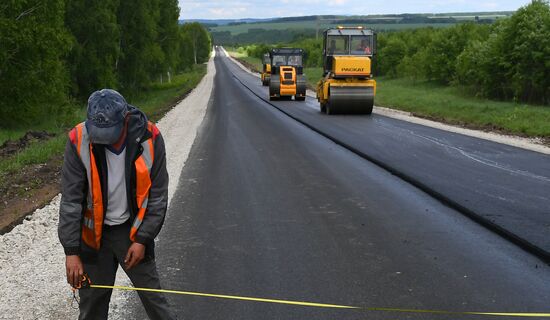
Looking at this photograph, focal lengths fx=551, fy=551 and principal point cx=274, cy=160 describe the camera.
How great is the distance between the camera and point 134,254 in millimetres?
3100

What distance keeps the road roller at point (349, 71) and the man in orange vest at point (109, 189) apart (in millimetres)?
18053

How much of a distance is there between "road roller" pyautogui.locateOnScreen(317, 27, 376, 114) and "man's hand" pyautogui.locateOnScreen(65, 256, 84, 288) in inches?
716

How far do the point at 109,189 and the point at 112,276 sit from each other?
574 mm

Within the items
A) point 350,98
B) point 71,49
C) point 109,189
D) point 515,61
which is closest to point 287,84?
point 350,98

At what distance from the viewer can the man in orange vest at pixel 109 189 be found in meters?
3.00

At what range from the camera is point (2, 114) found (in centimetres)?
2027

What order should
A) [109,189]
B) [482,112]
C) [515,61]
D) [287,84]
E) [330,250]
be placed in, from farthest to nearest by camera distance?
[287,84] < [515,61] < [482,112] < [330,250] < [109,189]

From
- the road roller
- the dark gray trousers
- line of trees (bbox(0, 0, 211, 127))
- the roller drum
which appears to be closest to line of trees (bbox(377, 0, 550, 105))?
the road roller

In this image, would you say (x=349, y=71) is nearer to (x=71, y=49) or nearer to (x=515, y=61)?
(x=515, y=61)

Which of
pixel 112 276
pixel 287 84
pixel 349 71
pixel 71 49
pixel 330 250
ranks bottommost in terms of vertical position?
pixel 330 250

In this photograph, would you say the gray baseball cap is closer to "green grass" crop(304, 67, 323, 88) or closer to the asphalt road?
the asphalt road

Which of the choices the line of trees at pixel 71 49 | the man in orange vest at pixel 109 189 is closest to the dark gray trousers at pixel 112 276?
the man in orange vest at pixel 109 189

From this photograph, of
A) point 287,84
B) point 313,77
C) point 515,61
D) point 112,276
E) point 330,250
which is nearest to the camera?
point 112,276

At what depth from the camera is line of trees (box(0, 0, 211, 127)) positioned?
19.6m
